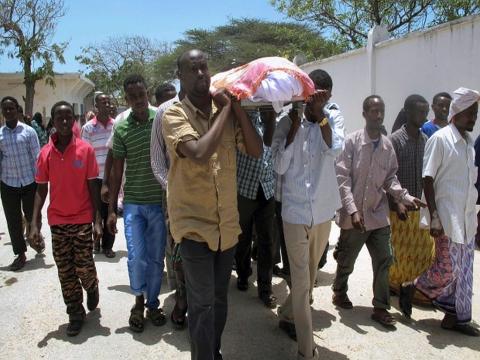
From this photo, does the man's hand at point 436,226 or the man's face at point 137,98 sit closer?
the man's hand at point 436,226

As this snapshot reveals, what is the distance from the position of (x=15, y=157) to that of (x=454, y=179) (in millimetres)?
4823

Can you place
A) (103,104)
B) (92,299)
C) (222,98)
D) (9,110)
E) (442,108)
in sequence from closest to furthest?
(222,98) → (92,299) → (442,108) → (9,110) → (103,104)

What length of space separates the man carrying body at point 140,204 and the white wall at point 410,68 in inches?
206

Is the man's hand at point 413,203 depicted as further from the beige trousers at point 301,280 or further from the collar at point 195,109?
the collar at point 195,109

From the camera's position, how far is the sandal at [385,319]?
152 inches

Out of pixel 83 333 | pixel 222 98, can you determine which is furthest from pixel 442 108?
pixel 83 333

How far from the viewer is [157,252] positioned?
3971 millimetres

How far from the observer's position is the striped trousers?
3.96 metres

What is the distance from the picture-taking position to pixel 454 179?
12.2 feet

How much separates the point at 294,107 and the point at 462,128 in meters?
1.52

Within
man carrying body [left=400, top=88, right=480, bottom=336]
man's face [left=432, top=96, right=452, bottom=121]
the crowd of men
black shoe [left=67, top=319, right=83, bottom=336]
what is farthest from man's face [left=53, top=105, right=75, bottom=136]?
man's face [left=432, top=96, right=452, bottom=121]

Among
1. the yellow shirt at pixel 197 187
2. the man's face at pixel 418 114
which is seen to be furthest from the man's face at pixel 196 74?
the man's face at pixel 418 114

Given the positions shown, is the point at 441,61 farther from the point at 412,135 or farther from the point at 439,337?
the point at 439,337

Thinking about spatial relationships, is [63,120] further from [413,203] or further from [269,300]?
[413,203]
